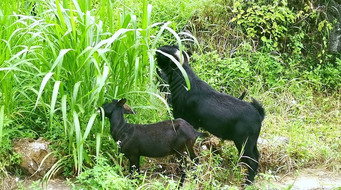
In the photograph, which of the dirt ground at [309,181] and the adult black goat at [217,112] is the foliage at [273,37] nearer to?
the dirt ground at [309,181]

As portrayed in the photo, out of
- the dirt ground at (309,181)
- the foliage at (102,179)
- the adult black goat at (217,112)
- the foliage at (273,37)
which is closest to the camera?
the foliage at (102,179)

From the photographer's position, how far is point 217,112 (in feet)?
17.3

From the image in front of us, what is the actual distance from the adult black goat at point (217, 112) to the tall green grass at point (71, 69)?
0.34 meters

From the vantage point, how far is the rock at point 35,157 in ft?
16.5

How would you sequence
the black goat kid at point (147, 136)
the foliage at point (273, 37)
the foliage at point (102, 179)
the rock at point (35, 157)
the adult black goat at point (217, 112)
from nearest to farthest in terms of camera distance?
1. the foliage at point (102, 179)
2. the black goat kid at point (147, 136)
3. the rock at point (35, 157)
4. the adult black goat at point (217, 112)
5. the foliage at point (273, 37)

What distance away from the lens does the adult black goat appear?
5184 mm

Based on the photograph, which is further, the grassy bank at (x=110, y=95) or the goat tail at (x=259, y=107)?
the goat tail at (x=259, y=107)

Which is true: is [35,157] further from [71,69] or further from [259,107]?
[259,107]

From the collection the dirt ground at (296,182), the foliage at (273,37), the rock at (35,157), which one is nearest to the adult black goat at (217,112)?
the dirt ground at (296,182)

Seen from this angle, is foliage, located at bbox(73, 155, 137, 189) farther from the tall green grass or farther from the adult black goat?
the adult black goat

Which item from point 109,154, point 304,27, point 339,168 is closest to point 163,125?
point 109,154

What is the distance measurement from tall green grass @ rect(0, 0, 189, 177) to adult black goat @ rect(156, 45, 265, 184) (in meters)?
0.34

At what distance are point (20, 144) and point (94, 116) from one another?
83cm

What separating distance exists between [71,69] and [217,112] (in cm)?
140
